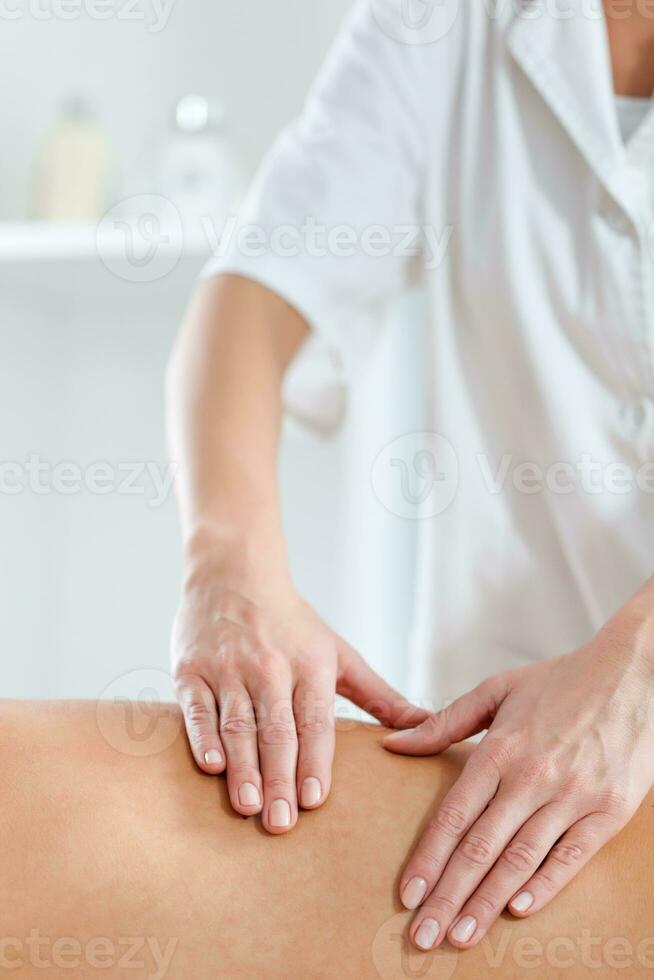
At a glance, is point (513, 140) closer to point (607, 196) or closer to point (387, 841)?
point (607, 196)

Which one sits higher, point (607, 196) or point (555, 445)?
point (607, 196)

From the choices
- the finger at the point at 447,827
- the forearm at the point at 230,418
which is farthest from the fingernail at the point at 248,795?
the forearm at the point at 230,418

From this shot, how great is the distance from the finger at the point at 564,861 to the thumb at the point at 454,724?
0.38 feet

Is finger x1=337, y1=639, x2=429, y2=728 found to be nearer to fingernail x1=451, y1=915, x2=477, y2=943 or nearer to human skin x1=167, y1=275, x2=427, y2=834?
human skin x1=167, y1=275, x2=427, y2=834

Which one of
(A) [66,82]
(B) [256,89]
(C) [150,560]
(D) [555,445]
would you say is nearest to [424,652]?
(D) [555,445]

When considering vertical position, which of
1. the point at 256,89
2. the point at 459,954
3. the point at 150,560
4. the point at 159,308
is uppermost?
the point at 256,89

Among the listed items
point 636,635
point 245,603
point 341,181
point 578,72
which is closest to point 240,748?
point 245,603

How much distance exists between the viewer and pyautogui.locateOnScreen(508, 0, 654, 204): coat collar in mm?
1057

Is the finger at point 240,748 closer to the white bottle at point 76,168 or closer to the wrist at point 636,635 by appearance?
the wrist at point 636,635

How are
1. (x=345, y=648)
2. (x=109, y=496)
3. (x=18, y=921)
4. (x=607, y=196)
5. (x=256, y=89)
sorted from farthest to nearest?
1. (x=109, y=496)
2. (x=256, y=89)
3. (x=607, y=196)
4. (x=345, y=648)
5. (x=18, y=921)

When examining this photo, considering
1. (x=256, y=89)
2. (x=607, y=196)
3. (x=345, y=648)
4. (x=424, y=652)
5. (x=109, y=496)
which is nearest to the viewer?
(x=345, y=648)

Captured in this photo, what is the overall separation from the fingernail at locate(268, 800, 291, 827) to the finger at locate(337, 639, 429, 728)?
166 mm

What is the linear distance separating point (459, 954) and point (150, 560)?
1.51 m

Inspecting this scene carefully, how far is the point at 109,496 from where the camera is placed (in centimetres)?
211
